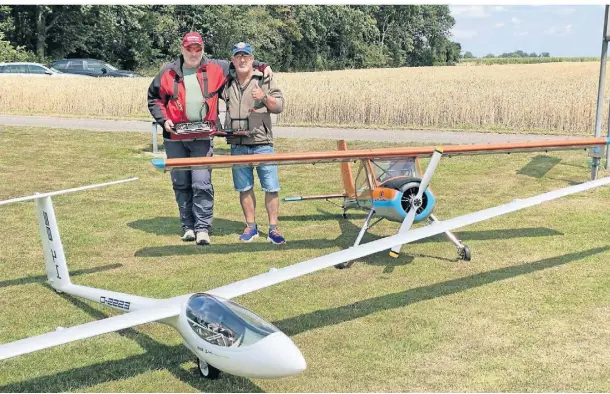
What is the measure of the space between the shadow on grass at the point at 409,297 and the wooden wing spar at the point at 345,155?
1449mm

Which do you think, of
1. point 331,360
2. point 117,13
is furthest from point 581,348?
point 117,13

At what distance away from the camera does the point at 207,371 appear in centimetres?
493

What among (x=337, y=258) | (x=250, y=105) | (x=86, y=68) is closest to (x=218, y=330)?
(x=337, y=258)

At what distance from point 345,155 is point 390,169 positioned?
0.68 metres

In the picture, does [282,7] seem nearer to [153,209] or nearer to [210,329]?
[153,209]

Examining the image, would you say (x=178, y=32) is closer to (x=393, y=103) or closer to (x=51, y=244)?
(x=393, y=103)

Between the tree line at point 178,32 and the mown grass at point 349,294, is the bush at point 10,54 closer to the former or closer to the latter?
the tree line at point 178,32

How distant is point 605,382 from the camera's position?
4.91m

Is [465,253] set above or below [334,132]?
below

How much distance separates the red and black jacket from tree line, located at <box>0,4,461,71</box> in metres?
41.9

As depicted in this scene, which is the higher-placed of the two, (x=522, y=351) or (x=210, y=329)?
(x=210, y=329)

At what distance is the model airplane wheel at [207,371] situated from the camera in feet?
16.1

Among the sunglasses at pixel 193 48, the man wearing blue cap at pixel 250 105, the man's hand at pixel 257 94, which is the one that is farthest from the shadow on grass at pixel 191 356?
the sunglasses at pixel 193 48

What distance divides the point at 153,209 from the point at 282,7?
→ 5889cm
